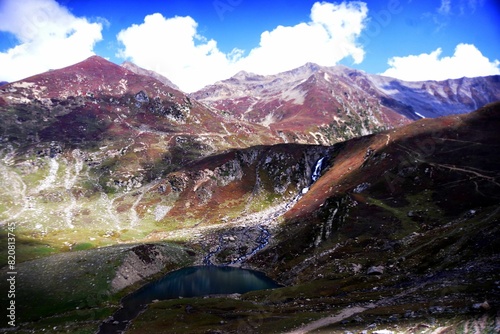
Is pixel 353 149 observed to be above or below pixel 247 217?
above

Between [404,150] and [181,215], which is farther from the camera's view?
[181,215]

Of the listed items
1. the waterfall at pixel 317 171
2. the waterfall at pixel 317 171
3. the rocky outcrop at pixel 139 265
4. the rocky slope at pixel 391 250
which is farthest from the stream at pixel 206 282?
the waterfall at pixel 317 171

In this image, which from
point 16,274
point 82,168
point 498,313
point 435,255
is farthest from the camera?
point 82,168

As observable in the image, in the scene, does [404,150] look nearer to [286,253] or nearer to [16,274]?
[286,253]

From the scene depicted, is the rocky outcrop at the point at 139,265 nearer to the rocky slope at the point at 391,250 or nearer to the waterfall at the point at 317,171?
the rocky slope at the point at 391,250

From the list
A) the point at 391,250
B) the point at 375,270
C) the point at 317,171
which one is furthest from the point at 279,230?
the point at 317,171

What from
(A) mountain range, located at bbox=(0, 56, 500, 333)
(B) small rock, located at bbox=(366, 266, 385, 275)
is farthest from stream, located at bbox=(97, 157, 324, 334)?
(B) small rock, located at bbox=(366, 266, 385, 275)

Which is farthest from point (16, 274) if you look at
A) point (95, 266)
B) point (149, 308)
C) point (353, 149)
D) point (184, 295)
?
point (353, 149)

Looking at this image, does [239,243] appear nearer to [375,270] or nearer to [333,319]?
[375,270]
